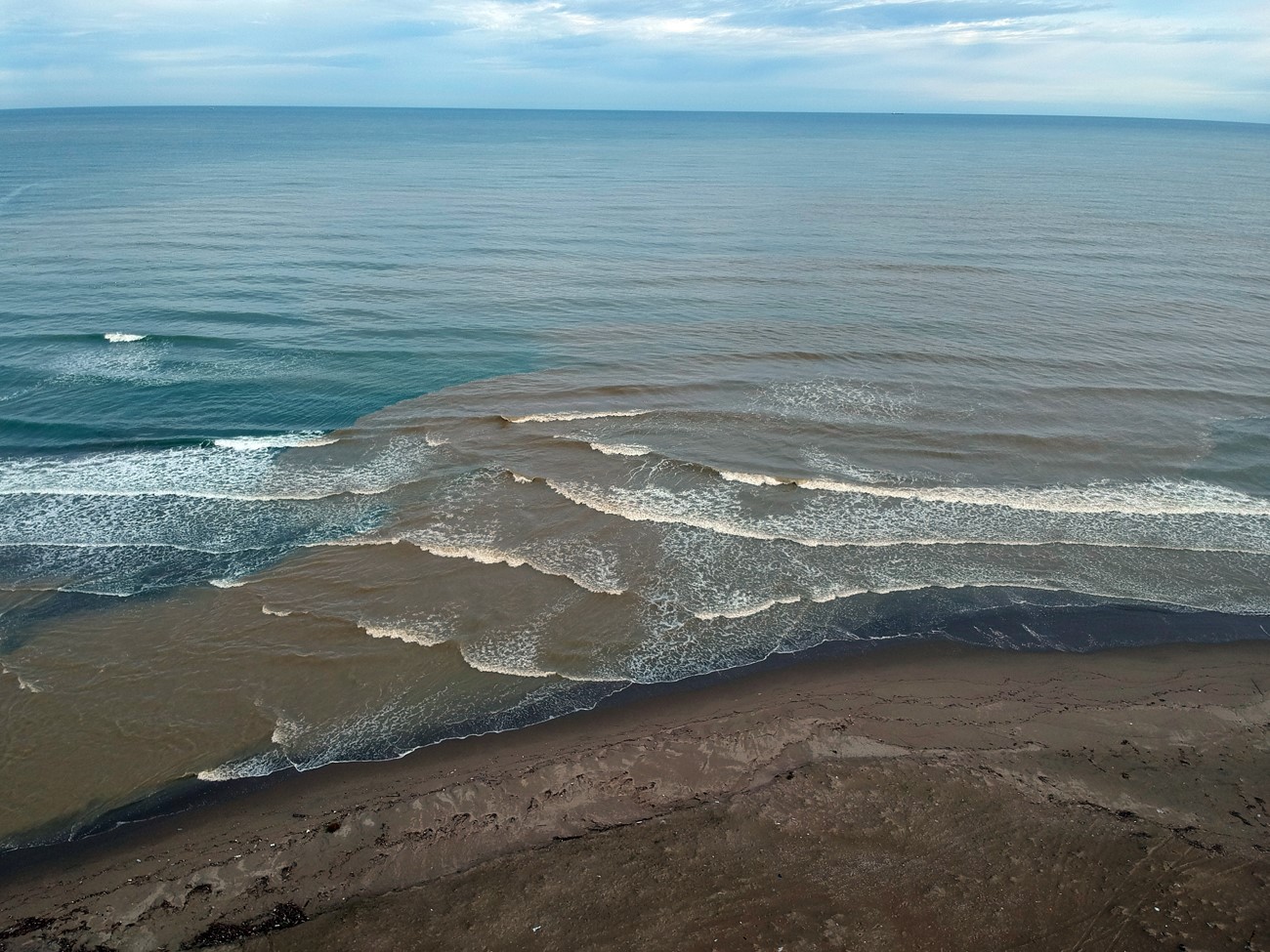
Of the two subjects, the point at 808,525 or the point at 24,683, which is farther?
the point at 808,525

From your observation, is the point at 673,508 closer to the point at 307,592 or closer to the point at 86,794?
the point at 307,592

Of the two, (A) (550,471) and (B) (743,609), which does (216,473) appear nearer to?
(A) (550,471)

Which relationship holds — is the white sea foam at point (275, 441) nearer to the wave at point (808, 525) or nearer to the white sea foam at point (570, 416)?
the white sea foam at point (570, 416)

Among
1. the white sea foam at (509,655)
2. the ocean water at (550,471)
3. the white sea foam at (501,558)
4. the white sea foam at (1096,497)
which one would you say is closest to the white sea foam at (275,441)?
the ocean water at (550,471)

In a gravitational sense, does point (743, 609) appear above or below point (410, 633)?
above

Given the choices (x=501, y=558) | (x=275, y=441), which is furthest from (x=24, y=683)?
(x=275, y=441)

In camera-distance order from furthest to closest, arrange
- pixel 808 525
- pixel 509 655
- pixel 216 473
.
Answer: pixel 216 473, pixel 808 525, pixel 509 655

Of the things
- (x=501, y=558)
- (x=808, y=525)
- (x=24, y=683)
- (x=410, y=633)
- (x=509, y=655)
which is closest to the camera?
(x=24, y=683)
